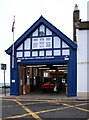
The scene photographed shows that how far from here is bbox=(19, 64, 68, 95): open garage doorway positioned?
33375mm

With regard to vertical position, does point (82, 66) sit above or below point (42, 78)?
above

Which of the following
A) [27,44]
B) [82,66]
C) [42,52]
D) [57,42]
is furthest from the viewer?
[27,44]

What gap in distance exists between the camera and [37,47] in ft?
102

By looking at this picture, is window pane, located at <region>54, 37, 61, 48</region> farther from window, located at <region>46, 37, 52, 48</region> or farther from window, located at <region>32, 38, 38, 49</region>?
window, located at <region>32, 38, 38, 49</region>

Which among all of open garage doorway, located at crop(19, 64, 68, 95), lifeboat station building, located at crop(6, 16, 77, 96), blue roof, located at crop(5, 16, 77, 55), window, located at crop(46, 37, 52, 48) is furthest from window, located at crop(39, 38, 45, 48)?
open garage doorway, located at crop(19, 64, 68, 95)

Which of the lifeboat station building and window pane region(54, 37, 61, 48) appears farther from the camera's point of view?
window pane region(54, 37, 61, 48)

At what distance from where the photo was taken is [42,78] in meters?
49.4

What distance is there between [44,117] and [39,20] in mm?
16757

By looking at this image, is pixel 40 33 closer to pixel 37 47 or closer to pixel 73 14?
pixel 37 47

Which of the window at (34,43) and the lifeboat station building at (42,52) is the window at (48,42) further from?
the window at (34,43)

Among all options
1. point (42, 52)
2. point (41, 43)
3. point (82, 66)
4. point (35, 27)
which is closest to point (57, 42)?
point (41, 43)

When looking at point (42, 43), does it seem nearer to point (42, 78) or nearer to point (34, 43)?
point (34, 43)

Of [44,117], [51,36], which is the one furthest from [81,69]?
[44,117]

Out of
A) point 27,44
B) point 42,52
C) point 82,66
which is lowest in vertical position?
point 82,66
